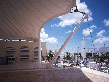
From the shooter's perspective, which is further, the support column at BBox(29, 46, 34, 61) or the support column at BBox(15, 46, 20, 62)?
the support column at BBox(29, 46, 34, 61)

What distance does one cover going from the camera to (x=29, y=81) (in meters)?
7.14

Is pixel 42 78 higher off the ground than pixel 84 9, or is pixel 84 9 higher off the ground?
pixel 84 9

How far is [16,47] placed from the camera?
61.1ft

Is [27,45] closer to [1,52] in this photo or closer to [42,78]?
[1,52]

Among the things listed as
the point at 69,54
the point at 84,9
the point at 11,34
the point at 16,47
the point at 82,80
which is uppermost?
the point at 84,9

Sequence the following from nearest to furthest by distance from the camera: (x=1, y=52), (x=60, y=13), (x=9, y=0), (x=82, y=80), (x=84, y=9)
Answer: (x=9, y=0), (x=82, y=80), (x=60, y=13), (x=84, y=9), (x=1, y=52)

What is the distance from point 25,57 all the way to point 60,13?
1220cm

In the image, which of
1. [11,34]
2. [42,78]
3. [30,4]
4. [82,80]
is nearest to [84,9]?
[30,4]

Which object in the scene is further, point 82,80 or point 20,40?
point 20,40

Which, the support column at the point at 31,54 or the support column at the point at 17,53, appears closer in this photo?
the support column at the point at 17,53

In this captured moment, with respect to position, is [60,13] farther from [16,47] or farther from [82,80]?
[16,47]

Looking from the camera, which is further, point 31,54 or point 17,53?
point 31,54

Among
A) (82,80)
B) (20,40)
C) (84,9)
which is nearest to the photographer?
(82,80)

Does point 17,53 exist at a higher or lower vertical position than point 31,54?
higher
